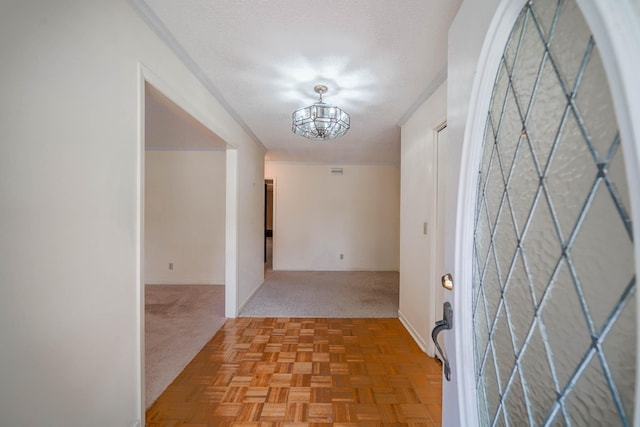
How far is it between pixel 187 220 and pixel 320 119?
3370 mm

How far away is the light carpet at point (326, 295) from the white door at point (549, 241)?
8.54 ft

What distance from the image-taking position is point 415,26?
1.40 m

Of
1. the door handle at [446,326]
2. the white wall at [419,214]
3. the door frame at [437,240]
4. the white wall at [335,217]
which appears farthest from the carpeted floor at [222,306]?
the door handle at [446,326]

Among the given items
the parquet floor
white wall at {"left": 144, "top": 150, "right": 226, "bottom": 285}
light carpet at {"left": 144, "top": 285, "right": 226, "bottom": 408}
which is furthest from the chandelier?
white wall at {"left": 144, "top": 150, "right": 226, "bottom": 285}

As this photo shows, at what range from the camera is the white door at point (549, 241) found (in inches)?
15.6

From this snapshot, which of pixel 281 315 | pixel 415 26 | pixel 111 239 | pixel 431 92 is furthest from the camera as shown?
pixel 281 315

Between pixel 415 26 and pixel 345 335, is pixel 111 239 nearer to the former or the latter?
pixel 415 26

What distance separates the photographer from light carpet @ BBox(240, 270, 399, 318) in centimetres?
317

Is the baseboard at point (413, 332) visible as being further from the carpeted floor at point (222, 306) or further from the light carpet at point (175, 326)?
the light carpet at point (175, 326)

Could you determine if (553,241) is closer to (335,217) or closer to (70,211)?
(70,211)

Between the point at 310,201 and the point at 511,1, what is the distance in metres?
4.89

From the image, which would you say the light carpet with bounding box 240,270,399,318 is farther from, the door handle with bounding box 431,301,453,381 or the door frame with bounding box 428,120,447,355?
the door handle with bounding box 431,301,453,381

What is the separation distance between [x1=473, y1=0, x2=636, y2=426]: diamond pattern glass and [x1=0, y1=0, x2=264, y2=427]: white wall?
4.61 ft

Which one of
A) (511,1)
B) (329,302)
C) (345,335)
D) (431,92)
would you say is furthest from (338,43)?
(329,302)
